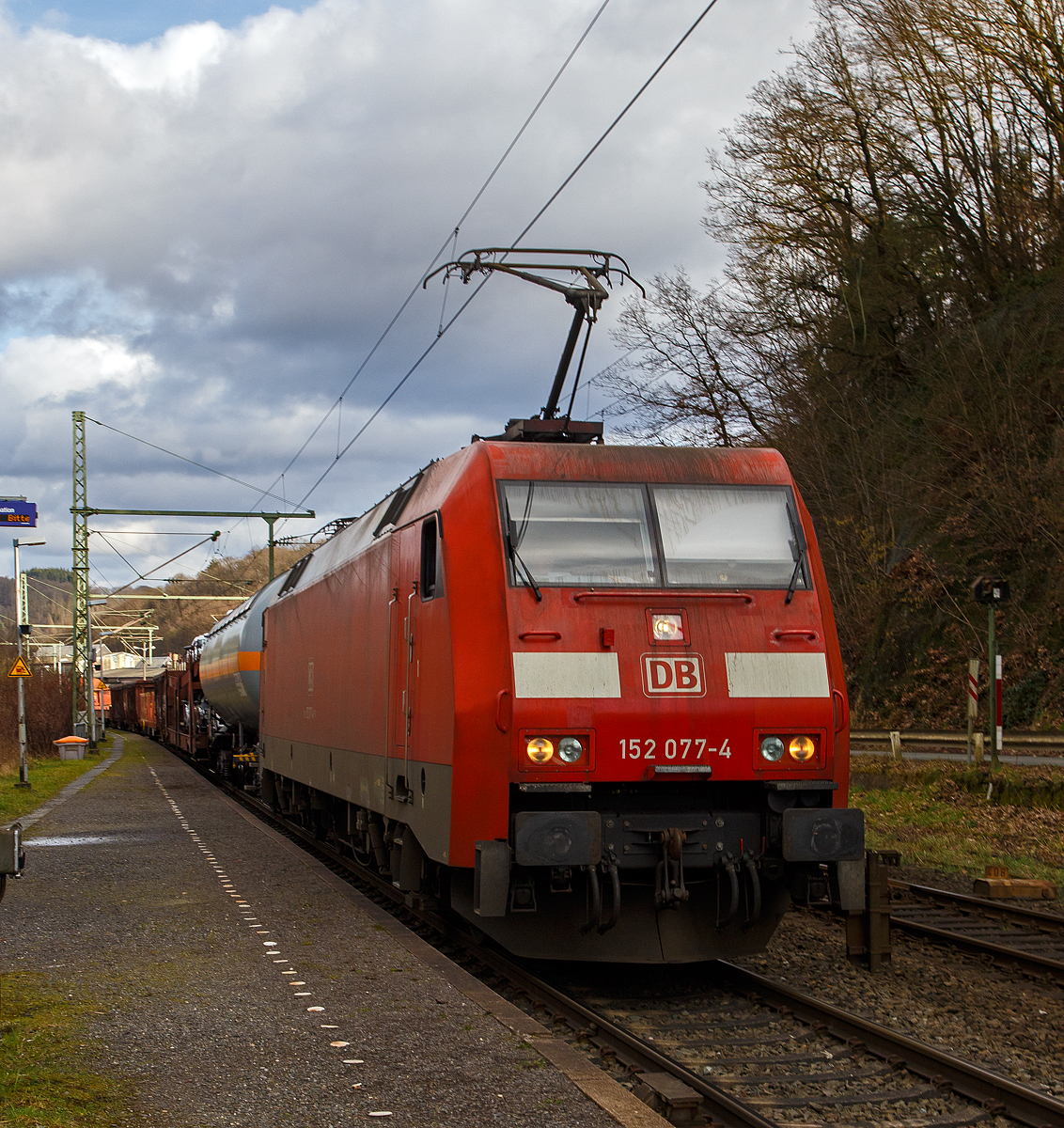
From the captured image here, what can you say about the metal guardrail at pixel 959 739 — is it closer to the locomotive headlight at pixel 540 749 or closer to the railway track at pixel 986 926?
the railway track at pixel 986 926

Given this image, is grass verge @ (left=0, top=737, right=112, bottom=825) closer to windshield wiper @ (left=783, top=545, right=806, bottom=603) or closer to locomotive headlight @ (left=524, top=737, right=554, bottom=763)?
locomotive headlight @ (left=524, top=737, right=554, bottom=763)

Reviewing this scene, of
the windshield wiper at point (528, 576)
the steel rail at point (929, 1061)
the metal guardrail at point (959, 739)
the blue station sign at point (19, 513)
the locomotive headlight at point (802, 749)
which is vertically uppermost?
the blue station sign at point (19, 513)

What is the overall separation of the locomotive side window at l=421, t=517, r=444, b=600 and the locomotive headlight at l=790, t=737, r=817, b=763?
238 cm

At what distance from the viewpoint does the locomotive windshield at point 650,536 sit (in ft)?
25.8

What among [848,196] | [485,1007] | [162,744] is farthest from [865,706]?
[162,744]

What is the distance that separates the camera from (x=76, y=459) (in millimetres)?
37375

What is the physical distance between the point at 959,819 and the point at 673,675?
412 inches

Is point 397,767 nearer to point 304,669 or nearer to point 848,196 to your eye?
point 304,669

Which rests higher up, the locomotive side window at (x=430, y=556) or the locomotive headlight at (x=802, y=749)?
the locomotive side window at (x=430, y=556)

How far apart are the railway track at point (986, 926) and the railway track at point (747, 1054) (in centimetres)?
182

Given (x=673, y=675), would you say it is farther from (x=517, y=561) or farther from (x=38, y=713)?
(x=38, y=713)

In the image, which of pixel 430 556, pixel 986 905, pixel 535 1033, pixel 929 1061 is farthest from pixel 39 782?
pixel 929 1061

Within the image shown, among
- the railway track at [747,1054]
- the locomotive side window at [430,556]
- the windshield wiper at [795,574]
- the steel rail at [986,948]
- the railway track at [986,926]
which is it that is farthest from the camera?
the railway track at [986,926]

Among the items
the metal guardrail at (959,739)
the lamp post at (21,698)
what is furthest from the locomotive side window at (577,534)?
the lamp post at (21,698)
